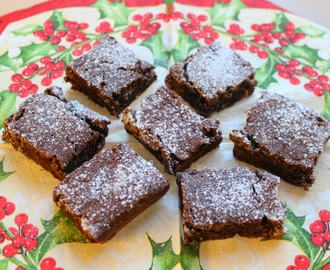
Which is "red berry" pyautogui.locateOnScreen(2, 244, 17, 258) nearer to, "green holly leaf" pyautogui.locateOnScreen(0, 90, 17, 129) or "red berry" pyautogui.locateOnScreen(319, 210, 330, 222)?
"green holly leaf" pyautogui.locateOnScreen(0, 90, 17, 129)

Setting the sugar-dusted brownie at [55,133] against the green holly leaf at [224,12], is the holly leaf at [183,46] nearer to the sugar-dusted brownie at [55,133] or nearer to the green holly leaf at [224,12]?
the green holly leaf at [224,12]

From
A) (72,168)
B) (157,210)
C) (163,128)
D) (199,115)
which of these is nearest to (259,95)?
(199,115)

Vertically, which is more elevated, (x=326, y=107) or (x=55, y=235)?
(x=326, y=107)

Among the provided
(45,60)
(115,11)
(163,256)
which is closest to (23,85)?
(45,60)

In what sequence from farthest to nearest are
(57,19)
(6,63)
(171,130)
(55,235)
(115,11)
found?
(115,11) → (57,19) → (6,63) → (171,130) → (55,235)

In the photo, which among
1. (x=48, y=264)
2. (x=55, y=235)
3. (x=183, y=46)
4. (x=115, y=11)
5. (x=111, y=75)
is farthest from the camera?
(x=115, y=11)

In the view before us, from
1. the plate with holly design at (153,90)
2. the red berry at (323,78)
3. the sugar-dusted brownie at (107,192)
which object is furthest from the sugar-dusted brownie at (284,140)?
the sugar-dusted brownie at (107,192)

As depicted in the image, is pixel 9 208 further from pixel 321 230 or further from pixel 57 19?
pixel 321 230

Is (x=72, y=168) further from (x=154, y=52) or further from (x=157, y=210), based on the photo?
(x=154, y=52)

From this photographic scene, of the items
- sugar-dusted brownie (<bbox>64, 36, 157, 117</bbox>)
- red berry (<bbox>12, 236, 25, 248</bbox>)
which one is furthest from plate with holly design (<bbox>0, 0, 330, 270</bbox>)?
sugar-dusted brownie (<bbox>64, 36, 157, 117</bbox>)
